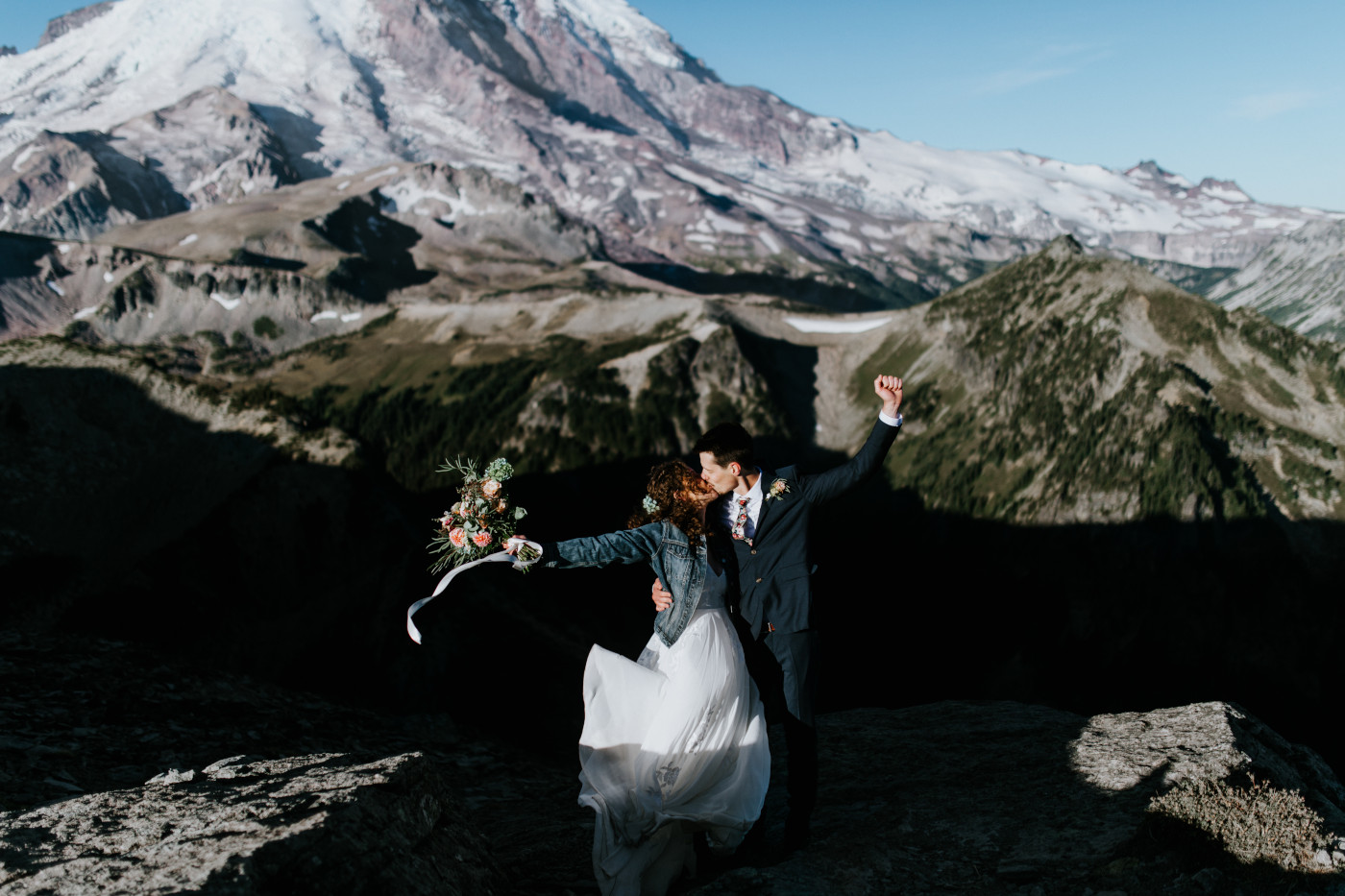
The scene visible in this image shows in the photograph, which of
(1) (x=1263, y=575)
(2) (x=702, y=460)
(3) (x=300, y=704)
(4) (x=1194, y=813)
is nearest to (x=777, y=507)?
(2) (x=702, y=460)

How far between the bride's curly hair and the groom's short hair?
34cm

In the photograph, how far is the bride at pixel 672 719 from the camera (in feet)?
28.1

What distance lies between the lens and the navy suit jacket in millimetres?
9016

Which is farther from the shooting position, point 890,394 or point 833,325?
point 833,325

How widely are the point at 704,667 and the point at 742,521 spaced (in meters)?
1.70

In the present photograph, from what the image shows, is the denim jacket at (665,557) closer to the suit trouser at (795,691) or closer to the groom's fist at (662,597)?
the groom's fist at (662,597)

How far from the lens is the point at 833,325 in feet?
573

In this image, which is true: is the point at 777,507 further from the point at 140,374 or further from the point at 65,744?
the point at 140,374

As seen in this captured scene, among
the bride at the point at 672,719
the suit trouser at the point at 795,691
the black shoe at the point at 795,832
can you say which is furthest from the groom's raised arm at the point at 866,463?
the black shoe at the point at 795,832

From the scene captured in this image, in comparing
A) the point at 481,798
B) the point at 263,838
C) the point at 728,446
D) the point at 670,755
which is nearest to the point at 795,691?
the point at 670,755

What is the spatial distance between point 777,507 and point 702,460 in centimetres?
107

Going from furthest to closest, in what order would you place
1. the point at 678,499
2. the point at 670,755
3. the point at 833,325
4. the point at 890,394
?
the point at 833,325 → the point at 890,394 → the point at 678,499 → the point at 670,755

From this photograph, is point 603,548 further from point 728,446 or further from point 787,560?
point 787,560

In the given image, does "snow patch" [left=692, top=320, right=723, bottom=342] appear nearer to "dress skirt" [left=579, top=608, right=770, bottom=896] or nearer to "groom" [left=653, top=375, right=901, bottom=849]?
"groom" [left=653, top=375, right=901, bottom=849]
